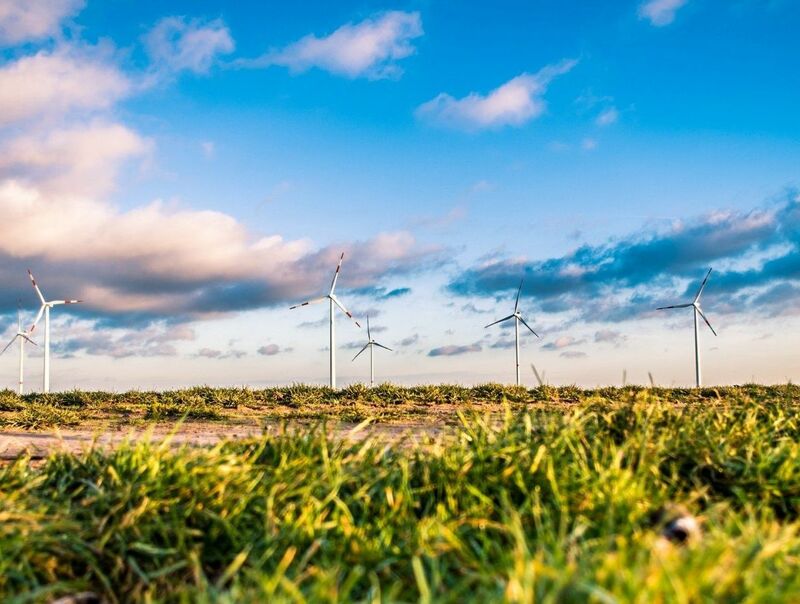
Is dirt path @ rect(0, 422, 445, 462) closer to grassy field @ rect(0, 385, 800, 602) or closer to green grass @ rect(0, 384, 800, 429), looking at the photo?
green grass @ rect(0, 384, 800, 429)

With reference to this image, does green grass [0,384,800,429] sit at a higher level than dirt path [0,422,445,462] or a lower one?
higher

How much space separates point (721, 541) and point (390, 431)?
999 cm

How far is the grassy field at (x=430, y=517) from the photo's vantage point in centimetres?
372

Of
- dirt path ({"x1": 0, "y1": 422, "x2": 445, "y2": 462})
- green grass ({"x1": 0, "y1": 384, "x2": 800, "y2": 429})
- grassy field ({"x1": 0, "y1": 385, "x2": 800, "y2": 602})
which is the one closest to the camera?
grassy field ({"x1": 0, "y1": 385, "x2": 800, "y2": 602})

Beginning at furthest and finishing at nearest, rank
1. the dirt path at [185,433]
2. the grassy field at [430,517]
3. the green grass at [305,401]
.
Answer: the green grass at [305,401]
the dirt path at [185,433]
the grassy field at [430,517]

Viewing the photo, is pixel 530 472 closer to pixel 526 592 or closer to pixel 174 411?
pixel 526 592

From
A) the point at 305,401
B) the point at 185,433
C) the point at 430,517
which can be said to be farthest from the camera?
the point at 305,401

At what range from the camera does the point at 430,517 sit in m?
5.32

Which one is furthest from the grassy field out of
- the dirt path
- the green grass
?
the green grass

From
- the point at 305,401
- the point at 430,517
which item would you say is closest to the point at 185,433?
the point at 305,401

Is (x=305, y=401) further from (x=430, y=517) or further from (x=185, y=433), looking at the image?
(x=430, y=517)

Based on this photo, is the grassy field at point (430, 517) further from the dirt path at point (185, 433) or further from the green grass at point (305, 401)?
the green grass at point (305, 401)

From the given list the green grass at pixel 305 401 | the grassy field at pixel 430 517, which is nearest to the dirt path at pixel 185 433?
the green grass at pixel 305 401

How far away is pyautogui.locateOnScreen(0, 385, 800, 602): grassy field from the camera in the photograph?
3723 mm
